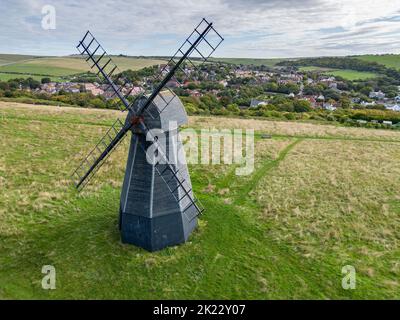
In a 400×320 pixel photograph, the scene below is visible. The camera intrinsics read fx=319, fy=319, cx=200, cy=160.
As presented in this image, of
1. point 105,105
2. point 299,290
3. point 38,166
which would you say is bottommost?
point 299,290

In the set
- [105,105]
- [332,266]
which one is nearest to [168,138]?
[332,266]

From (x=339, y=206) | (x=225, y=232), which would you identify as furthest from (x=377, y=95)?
(x=225, y=232)

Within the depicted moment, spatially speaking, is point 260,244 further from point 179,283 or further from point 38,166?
point 38,166

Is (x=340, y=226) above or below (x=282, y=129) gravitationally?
below

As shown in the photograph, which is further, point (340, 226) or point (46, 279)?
point (340, 226)

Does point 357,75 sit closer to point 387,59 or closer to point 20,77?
point 387,59

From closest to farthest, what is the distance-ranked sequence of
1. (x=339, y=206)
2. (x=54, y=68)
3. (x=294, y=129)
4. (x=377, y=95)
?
(x=339, y=206), (x=294, y=129), (x=54, y=68), (x=377, y=95)
